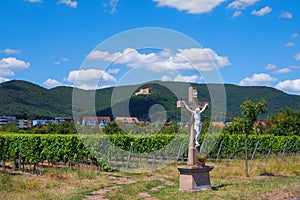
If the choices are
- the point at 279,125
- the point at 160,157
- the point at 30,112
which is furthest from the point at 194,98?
the point at 30,112

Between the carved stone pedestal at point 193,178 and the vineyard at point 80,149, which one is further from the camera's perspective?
the vineyard at point 80,149

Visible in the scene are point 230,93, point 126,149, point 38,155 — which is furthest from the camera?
point 230,93

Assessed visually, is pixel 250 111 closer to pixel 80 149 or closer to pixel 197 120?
pixel 197 120

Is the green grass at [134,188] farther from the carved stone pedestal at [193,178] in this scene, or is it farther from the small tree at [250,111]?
the small tree at [250,111]

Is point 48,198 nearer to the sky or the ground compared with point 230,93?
nearer to the ground

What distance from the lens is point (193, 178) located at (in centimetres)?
1116

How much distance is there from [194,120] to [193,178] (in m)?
1.78

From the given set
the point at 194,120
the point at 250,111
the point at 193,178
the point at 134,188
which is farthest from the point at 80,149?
the point at 193,178

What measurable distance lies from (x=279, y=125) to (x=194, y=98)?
42389mm

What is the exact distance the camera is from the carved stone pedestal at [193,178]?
439 inches

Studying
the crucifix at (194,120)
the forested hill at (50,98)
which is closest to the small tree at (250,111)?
the crucifix at (194,120)

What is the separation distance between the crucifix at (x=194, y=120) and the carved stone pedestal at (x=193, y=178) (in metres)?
0.30

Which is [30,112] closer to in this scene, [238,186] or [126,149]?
[126,149]

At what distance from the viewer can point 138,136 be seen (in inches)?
934
